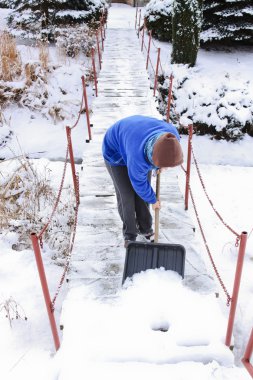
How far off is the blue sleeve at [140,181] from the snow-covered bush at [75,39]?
291 inches

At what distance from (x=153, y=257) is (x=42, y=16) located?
8.79 meters

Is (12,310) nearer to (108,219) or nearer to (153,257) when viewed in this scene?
(108,219)

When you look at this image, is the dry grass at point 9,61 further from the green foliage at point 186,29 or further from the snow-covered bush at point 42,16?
the green foliage at point 186,29

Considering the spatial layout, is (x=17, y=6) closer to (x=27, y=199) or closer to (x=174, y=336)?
(x=27, y=199)

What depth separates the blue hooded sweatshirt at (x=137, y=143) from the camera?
2545mm

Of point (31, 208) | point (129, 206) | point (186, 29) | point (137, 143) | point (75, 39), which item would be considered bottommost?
point (31, 208)

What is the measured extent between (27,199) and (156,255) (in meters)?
2.51

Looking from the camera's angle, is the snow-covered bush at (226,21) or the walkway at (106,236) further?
the snow-covered bush at (226,21)

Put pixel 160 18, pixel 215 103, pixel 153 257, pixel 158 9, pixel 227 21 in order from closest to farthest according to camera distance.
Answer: pixel 153 257
pixel 215 103
pixel 227 21
pixel 158 9
pixel 160 18

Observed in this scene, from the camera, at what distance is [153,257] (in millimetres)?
2941

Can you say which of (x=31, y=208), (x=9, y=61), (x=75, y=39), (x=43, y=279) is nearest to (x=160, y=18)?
(x=75, y=39)

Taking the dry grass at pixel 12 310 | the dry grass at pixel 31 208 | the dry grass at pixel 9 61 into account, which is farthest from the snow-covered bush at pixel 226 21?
the dry grass at pixel 12 310

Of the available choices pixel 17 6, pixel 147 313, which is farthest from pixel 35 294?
pixel 17 6

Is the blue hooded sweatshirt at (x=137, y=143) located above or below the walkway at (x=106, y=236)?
above
